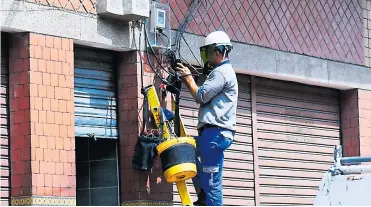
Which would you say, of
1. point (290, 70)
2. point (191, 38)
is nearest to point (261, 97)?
point (290, 70)

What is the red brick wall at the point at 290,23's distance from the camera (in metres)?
13.2

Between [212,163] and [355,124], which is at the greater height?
[355,124]

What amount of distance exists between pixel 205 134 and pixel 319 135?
13.6 feet

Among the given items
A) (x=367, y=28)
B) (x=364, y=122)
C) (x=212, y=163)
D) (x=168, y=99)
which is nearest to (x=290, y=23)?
(x=367, y=28)

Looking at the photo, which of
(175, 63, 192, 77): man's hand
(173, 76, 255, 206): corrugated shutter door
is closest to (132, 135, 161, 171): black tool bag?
(175, 63, 192, 77): man's hand

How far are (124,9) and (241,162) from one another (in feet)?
9.81

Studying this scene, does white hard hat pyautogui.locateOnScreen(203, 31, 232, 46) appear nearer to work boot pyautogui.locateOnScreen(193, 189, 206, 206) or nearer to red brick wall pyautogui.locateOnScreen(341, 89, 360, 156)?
work boot pyautogui.locateOnScreen(193, 189, 206, 206)

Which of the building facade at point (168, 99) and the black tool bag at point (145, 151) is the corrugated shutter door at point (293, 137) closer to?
the building facade at point (168, 99)

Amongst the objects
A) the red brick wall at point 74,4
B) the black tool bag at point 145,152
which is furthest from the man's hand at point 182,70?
the red brick wall at point 74,4

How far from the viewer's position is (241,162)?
13.8 m

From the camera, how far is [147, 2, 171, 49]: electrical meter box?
12195mm

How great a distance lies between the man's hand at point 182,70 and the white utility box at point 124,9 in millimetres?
639

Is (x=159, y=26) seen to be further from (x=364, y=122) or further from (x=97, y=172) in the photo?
(x=364, y=122)

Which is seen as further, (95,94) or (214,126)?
(95,94)
